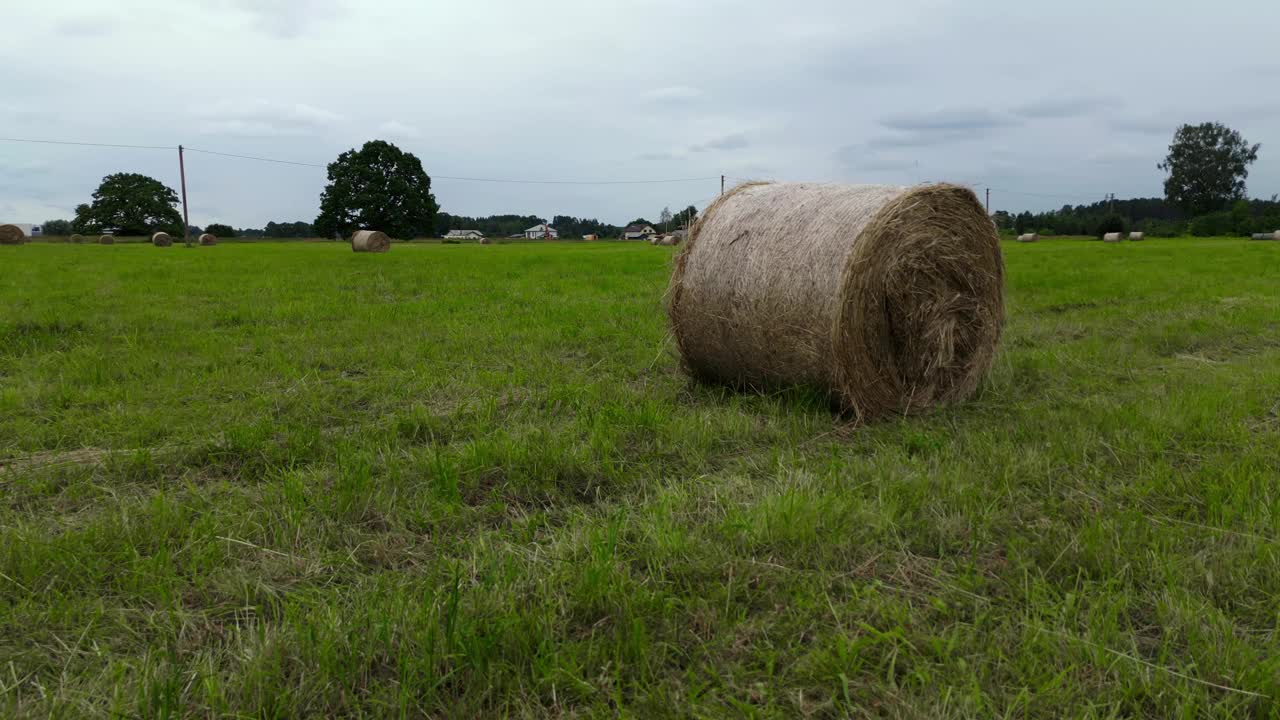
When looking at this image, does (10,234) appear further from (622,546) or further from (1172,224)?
(1172,224)

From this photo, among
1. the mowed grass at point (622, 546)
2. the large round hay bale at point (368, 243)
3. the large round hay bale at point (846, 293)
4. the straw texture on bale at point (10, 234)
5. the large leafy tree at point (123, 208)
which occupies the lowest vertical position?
the mowed grass at point (622, 546)

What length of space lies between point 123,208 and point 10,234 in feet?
147

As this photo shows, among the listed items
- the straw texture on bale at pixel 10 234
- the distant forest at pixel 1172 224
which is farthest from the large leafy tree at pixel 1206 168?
the straw texture on bale at pixel 10 234

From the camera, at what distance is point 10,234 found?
38344mm

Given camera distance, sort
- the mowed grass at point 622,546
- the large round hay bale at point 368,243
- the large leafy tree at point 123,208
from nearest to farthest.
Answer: the mowed grass at point 622,546 → the large round hay bale at point 368,243 → the large leafy tree at point 123,208

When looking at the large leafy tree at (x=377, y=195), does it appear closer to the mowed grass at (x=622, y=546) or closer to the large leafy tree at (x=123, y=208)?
the large leafy tree at (x=123, y=208)

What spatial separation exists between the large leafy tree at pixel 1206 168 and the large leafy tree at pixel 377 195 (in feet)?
288

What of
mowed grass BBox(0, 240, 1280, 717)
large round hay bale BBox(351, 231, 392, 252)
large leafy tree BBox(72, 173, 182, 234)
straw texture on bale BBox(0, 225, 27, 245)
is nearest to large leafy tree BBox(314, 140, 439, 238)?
large leafy tree BBox(72, 173, 182, 234)

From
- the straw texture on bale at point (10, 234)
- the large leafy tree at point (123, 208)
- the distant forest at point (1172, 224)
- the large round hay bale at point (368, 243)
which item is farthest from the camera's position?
the large leafy tree at point (123, 208)

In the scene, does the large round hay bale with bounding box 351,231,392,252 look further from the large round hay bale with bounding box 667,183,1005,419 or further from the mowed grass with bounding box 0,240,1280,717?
the large round hay bale with bounding box 667,183,1005,419

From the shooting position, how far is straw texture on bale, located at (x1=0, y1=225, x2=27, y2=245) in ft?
125

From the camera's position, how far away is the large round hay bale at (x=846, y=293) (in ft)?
18.4

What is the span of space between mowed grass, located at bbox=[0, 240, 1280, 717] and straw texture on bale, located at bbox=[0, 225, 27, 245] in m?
40.8

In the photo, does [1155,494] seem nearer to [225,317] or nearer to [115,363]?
[115,363]
